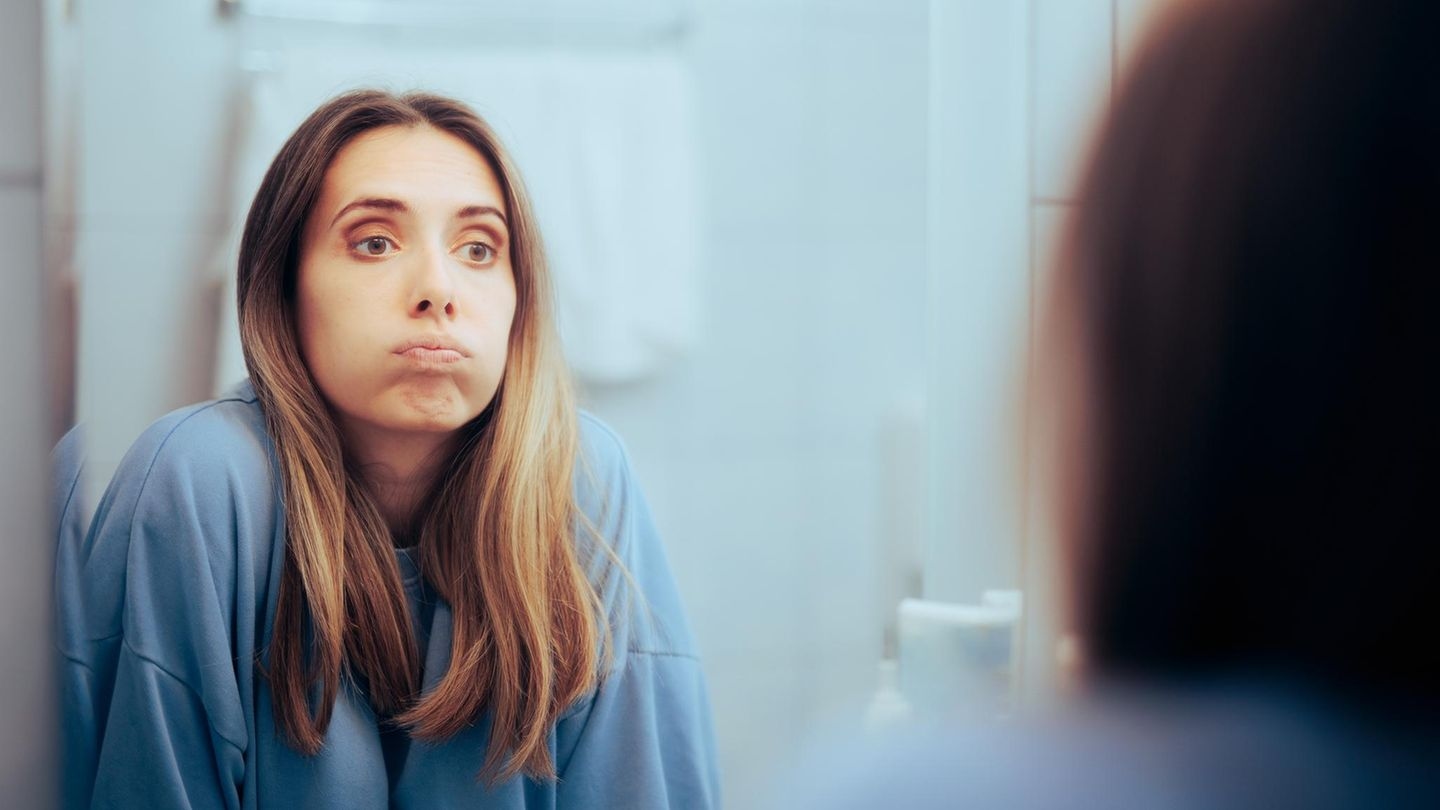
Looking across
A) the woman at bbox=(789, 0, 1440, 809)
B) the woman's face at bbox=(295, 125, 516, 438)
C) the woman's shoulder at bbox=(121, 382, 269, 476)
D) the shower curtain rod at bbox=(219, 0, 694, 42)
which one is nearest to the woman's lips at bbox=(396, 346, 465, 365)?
the woman's face at bbox=(295, 125, 516, 438)

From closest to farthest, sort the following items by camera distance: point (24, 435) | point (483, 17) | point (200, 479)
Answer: point (24, 435)
point (200, 479)
point (483, 17)

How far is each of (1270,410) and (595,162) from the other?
1.75 ft

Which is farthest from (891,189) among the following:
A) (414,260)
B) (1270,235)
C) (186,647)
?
(186,647)

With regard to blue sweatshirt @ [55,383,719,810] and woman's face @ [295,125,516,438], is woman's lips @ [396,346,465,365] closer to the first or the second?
woman's face @ [295,125,516,438]

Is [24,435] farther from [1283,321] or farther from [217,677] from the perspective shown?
[1283,321]

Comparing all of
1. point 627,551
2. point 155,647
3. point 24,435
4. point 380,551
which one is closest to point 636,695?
point 627,551

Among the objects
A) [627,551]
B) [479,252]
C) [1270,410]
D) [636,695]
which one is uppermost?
[479,252]

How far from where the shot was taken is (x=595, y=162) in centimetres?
83

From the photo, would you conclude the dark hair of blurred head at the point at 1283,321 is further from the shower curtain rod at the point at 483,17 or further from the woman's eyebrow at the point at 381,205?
the woman's eyebrow at the point at 381,205

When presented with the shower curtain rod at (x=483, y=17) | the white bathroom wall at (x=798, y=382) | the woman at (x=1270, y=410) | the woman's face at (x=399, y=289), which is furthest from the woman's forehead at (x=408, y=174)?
the woman at (x=1270, y=410)

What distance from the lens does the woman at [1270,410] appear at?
0.67m

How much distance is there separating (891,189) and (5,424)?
2.13ft

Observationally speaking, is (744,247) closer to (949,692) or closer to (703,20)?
(703,20)

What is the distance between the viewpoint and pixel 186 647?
0.67m
